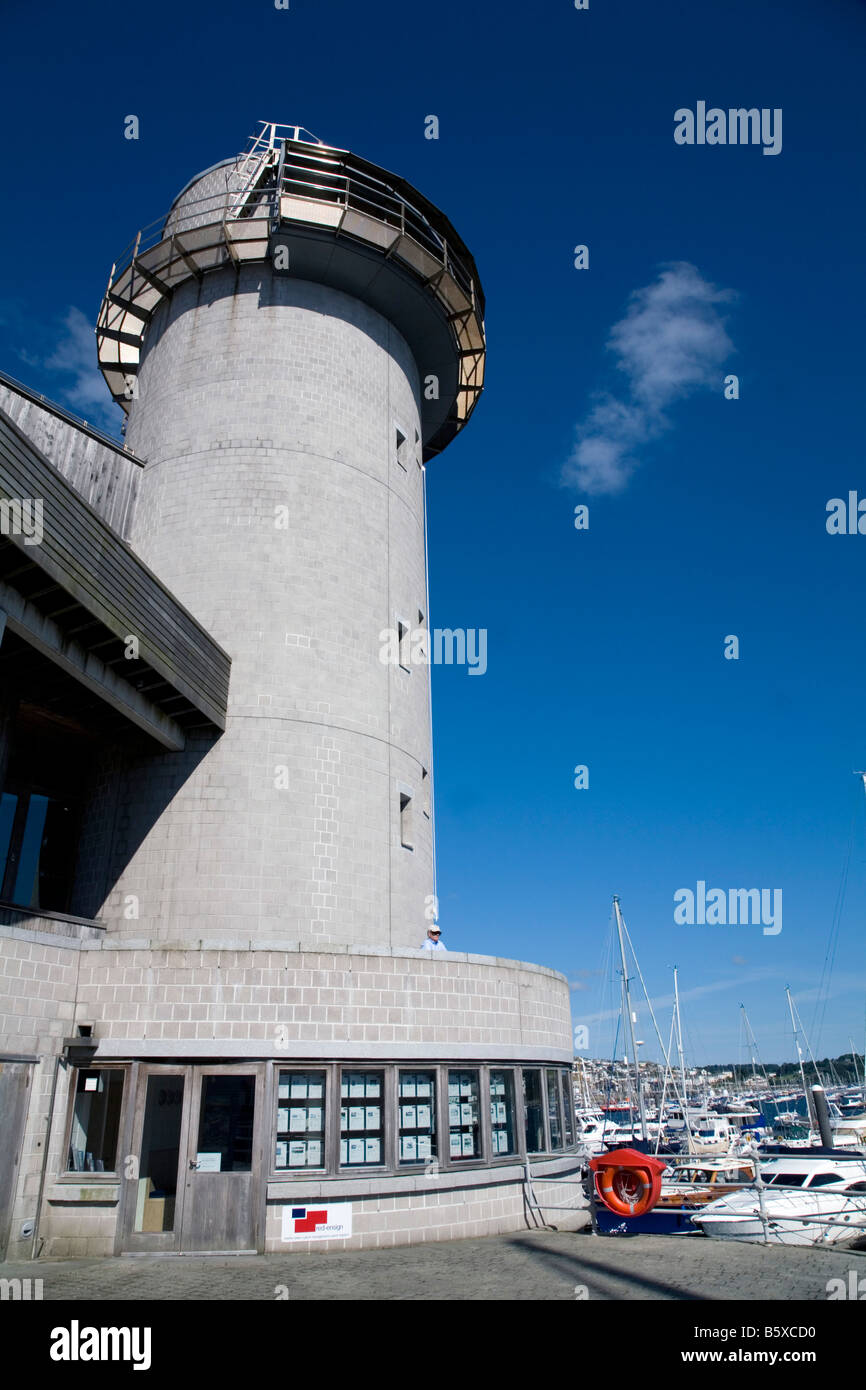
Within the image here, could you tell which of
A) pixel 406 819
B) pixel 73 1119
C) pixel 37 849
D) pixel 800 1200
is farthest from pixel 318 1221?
pixel 800 1200

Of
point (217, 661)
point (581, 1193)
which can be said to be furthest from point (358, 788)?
point (581, 1193)

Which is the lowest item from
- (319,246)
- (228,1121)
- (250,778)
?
(228,1121)

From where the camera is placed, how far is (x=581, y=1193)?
19.2 m

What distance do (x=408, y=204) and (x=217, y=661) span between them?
1641 centimetres

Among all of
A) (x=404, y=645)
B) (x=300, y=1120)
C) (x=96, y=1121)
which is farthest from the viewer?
(x=404, y=645)

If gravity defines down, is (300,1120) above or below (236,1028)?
below

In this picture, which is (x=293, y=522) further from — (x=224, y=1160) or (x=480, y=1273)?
(x=480, y=1273)

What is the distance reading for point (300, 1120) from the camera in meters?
14.3

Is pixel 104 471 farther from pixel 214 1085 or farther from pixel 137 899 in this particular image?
pixel 214 1085

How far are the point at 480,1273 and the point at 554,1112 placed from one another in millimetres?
7233

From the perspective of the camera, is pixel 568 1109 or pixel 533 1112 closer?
pixel 533 1112

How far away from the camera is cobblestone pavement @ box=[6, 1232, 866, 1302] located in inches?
407

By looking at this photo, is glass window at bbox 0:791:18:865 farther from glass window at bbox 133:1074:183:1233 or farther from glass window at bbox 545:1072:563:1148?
glass window at bbox 545:1072:563:1148

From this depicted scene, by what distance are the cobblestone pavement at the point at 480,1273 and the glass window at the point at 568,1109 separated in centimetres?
479
